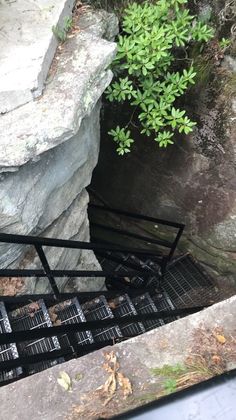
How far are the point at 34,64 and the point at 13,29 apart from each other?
510 mm

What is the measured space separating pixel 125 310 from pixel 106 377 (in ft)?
9.17

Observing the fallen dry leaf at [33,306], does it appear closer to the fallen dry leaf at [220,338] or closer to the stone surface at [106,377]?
the stone surface at [106,377]

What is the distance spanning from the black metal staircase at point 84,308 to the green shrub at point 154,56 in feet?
4.34

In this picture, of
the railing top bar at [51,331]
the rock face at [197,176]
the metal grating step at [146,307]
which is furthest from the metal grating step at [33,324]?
the rock face at [197,176]

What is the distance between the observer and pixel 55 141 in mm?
3186

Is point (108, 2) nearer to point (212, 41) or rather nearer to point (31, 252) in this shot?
point (212, 41)

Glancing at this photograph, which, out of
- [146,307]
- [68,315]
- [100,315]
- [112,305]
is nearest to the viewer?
[68,315]

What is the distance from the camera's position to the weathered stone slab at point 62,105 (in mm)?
3090

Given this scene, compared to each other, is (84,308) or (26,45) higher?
(26,45)

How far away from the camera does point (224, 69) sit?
4406 mm

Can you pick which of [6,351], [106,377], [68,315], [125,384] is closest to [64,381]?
[106,377]

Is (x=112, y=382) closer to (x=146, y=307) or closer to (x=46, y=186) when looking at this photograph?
(x=46, y=186)

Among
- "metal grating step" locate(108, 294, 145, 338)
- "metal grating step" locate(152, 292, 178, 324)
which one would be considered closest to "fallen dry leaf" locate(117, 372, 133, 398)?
"metal grating step" locate(108, 294, 145, 338)

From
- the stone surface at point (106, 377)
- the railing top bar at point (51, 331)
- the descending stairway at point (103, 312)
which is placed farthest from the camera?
the descending stairway at point (103, 312)
